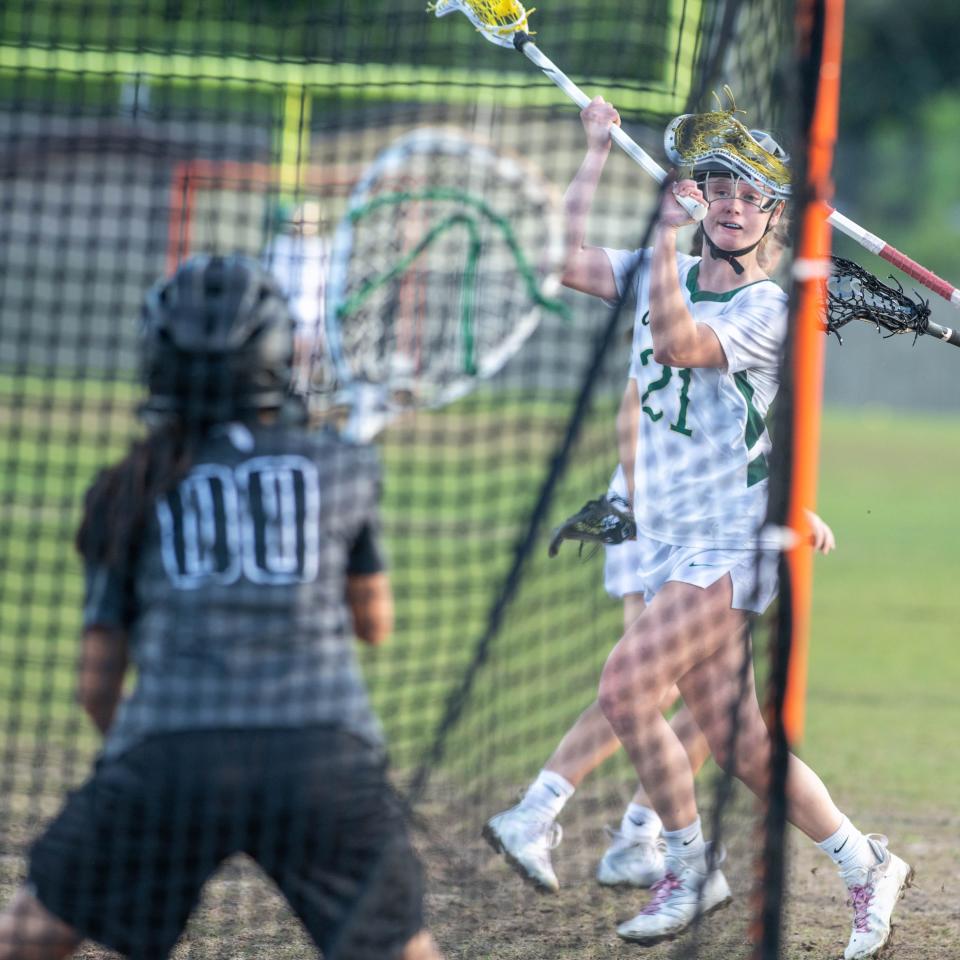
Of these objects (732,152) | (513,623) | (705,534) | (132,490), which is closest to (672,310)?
(732,152)

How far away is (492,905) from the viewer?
457 centimetres

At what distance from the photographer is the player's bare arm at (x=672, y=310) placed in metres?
3.99

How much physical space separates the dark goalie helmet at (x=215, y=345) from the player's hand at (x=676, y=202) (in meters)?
1.39

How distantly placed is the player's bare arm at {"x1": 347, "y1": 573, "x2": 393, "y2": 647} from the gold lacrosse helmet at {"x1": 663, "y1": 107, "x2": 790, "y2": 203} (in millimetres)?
1759

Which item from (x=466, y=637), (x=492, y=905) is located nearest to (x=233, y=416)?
(x=492, y=905)

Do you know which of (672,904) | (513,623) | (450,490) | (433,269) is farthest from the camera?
(450,490)

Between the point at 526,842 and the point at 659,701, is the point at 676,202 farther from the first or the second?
the point at 526,842

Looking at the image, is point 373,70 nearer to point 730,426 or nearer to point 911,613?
point 911,613

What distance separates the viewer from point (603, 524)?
15.1 ft

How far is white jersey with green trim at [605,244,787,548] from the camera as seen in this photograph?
420cm

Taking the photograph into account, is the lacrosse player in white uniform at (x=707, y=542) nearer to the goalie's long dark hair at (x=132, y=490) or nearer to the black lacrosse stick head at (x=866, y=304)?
the black lacrosse stick head at (x=866, y=304)

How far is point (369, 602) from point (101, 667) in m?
0.50

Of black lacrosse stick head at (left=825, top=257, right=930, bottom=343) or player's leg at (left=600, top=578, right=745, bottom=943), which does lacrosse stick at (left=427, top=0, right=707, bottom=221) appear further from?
player's leg at (left=600, top=578, right=745, bottom=943)

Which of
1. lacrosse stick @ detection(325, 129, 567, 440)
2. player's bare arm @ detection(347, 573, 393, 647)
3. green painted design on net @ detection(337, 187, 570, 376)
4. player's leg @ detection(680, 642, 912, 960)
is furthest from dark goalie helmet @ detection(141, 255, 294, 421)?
lacrosse stick @ detection(325, 129, 567, 440)
